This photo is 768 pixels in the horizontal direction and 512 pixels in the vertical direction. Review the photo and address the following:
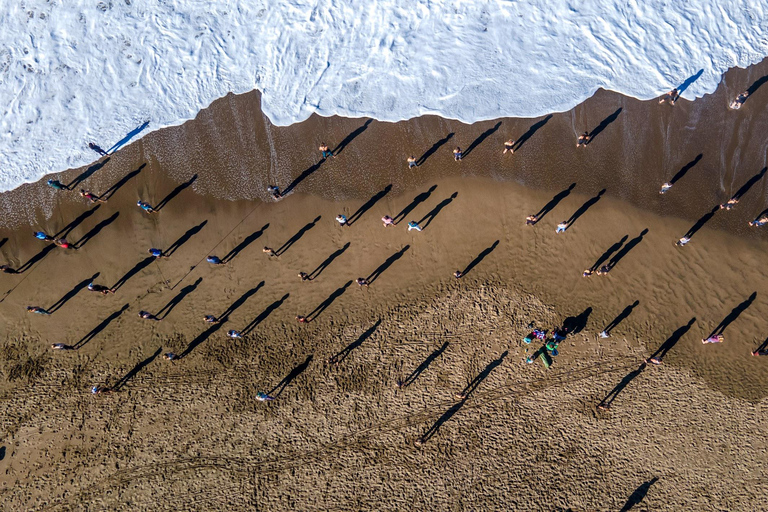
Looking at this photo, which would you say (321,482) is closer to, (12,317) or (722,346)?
(12,317)

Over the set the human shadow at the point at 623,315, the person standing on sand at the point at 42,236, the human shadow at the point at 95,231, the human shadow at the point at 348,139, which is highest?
the human shadow at the point at 348,139

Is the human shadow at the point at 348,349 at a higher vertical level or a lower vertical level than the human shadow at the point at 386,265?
lower

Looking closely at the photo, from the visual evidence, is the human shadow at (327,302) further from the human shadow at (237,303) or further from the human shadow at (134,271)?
the human shadow at (134,271)

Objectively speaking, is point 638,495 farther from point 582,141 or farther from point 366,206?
point 366,206

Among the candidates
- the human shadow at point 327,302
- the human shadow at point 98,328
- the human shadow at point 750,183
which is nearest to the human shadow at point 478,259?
the human shadow at point 327,302

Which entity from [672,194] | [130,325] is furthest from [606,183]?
[130,325]

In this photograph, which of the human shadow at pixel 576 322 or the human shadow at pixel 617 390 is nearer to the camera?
Result: the human shadow at pixel 617 390

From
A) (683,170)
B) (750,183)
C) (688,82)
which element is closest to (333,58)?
(688,82)
